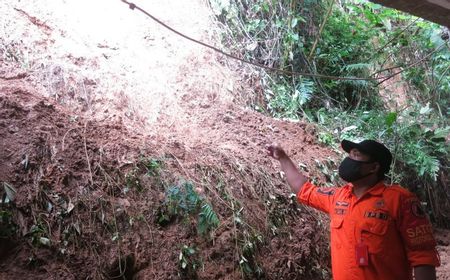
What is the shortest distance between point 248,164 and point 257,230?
31.3 inches

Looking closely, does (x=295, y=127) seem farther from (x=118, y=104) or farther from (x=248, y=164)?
(x=118, y=104)

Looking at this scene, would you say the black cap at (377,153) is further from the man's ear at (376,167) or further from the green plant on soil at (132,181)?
the green plant on soil at (132,181)

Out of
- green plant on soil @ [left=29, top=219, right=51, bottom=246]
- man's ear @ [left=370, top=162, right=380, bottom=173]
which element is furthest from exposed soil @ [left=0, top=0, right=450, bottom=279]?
man's ear @ [left=370, top=162, right=380, bottom=173]

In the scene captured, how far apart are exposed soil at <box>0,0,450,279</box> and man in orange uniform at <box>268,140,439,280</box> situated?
1059 millimetres

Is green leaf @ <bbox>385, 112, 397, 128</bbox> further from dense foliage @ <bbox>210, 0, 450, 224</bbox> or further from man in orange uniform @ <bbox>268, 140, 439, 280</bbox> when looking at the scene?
man in orange uniform @ <bbox>268, 140, 439, 280</bbox>

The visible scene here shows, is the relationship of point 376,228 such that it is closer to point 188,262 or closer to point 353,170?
point 353,170

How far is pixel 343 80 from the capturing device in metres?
6.77

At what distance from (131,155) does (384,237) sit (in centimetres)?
221

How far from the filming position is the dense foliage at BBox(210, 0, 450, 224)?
20.3 ft

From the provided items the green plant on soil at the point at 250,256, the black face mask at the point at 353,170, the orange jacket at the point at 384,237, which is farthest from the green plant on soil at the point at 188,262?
the black face mask at the point at 353,170

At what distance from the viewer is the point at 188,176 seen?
4004 mm

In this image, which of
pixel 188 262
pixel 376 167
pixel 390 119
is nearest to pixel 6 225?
pixel 188 262

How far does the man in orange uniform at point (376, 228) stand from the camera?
2662mm

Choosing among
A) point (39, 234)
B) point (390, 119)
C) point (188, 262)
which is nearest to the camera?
point (39, 234)
